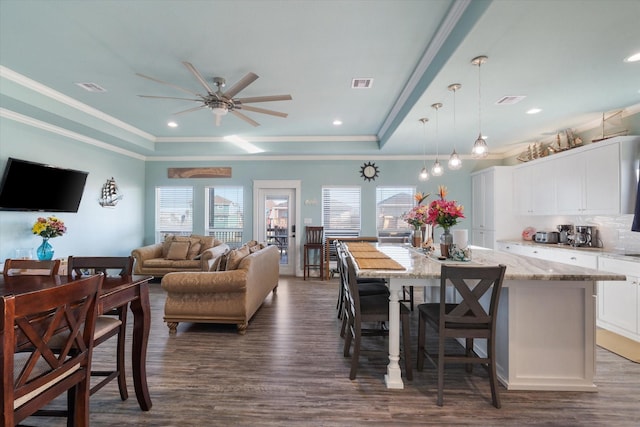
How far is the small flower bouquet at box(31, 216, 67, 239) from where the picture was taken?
3.95 meters

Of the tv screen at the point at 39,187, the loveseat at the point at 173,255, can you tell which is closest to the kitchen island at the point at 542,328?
the loveseat at the point at 173,255

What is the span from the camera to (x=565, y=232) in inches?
179

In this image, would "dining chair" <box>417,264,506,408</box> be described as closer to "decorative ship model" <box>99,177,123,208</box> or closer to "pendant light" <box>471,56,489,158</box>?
"pendant light" <box>471,56,489,158</box>

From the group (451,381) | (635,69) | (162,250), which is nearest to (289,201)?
(162,250)

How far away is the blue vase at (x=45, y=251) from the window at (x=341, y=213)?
15.2 ft

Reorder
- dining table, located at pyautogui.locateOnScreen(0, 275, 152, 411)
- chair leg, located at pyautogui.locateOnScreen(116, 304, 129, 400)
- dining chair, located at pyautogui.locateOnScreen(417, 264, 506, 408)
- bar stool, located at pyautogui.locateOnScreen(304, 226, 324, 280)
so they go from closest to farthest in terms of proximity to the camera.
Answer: dining table, located at pyautogui.locateOnScreen(0, 275, 152, 411), dining chair, located at pyautogui.locateOnScreen(417, 264, 506, 408), chair leg, located at pyautogui.locateOnScreen(116, 304, 129, 400), bar stool, located at pyautogui.locateOnScreen(304, 226, 324, 280)

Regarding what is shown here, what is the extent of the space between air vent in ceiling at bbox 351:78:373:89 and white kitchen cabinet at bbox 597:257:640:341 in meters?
3.50

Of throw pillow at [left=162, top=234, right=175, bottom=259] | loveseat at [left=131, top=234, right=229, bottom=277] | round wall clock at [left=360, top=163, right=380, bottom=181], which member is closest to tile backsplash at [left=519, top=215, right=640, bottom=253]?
round wall clock at [left=360, top=163, right=380, bottom=181]

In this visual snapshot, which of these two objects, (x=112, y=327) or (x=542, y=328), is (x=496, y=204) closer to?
(x=542, y=328)

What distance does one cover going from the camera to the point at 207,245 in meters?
5.87

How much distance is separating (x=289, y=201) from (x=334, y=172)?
1.23 meters

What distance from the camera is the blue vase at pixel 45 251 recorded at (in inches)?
156

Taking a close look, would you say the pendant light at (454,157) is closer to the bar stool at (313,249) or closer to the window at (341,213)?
the window at (341,213)

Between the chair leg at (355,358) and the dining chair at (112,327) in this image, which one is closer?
the dining chair at (112,327)
